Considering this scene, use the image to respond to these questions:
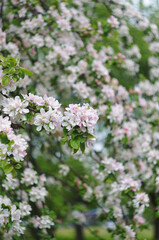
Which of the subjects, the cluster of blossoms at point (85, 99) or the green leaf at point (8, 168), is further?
the cluster of blossoms at point (85, 99)

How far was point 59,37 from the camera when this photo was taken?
372cm

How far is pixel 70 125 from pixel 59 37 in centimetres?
211

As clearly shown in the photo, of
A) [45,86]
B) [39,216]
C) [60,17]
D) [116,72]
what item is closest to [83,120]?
[39,216]

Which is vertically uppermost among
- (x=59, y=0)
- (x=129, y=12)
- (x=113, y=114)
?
(x=129, y=12)

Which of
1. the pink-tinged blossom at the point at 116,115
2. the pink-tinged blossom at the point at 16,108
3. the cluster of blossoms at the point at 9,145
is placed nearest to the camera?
the cluster of blossoms at the point at 9,145

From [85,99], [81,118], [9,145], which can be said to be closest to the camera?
[9,145]

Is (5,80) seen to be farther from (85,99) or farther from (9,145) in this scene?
(85,99)

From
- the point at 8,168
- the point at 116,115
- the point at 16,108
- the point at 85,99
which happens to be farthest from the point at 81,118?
the point at 85,99

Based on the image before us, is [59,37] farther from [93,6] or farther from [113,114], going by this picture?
[93,6]

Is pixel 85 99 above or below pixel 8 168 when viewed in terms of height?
above

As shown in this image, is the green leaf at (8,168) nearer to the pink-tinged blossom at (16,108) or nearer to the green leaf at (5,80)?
the pink-tinged blossom at (16,108)

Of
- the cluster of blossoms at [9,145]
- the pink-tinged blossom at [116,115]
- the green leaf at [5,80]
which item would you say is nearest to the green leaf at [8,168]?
the cluster of blossoms at [9,145]

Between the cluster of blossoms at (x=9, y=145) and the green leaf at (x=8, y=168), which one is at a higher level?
the cluster of blossoms at (x=9, y=145)

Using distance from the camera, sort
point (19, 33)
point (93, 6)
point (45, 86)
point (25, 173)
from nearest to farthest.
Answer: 1. point (25, 173)
2. point (19, 33)
3. point (45, 86)
4. point (93, 6)
